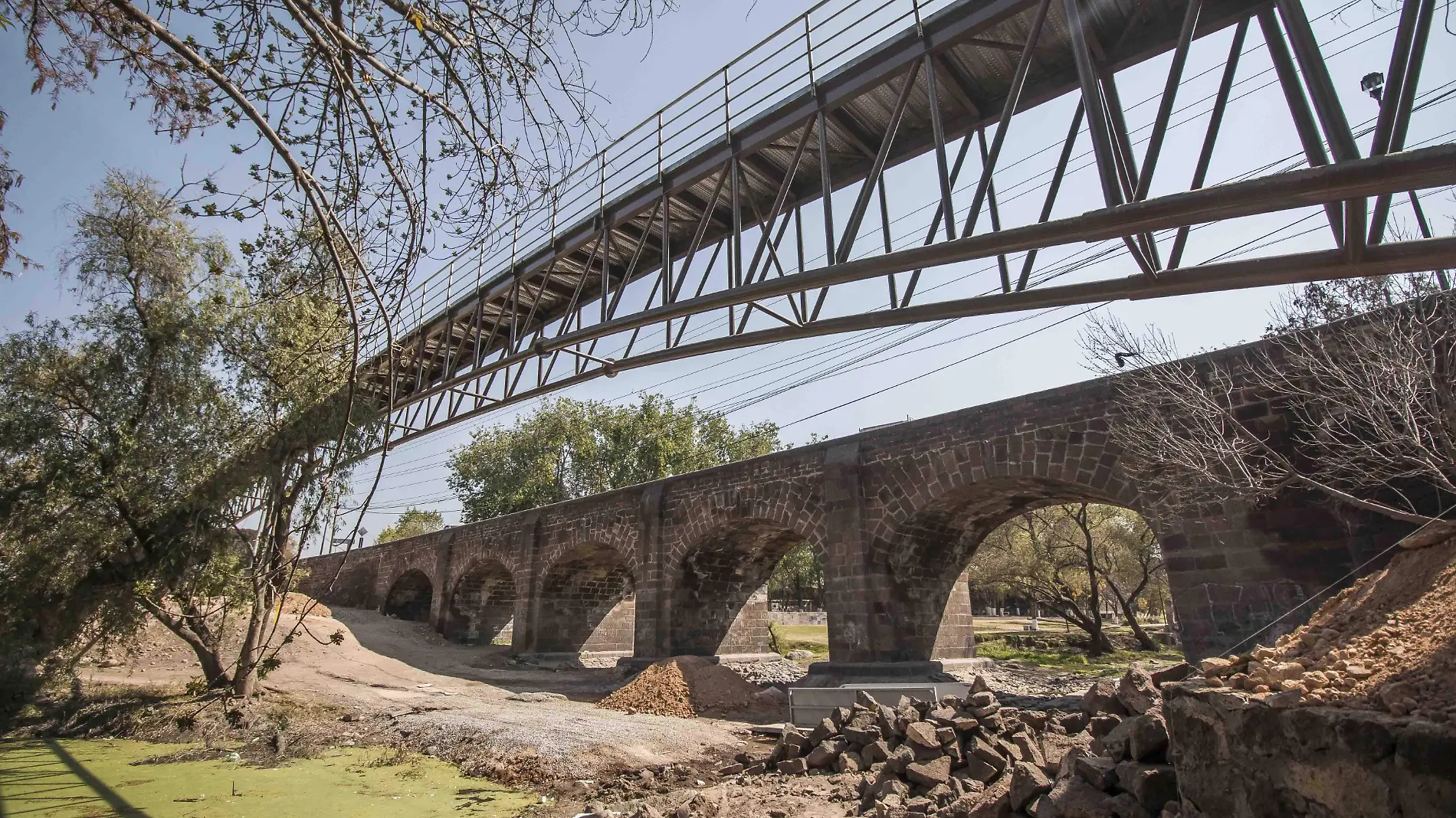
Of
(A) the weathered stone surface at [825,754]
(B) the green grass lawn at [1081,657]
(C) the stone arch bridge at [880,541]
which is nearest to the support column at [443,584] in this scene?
(C) the stone arch bridge at [880,541]

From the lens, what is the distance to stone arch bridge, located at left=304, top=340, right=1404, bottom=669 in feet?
26.7

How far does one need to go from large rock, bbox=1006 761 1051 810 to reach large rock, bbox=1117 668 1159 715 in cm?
121

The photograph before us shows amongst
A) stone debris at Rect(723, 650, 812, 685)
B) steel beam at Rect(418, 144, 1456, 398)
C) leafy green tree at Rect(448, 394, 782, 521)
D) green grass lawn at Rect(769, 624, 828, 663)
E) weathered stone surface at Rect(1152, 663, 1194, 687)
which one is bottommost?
green grass lawn at Rect(769, 624, 828, 663)

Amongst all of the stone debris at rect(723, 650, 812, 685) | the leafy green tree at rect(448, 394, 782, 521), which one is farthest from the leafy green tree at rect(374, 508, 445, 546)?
the stone debris at rect(723, 650, 812, 685)

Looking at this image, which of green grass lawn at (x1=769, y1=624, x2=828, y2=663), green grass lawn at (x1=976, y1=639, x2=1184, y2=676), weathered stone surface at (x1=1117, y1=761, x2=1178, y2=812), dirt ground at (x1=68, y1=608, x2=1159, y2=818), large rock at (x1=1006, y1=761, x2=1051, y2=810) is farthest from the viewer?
green grass lawn at (x1=769, y1=624, x2=828, y2=663)

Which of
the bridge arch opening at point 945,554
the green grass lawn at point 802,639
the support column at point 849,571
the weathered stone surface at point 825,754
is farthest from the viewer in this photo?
the green grass lawn at point 802,639

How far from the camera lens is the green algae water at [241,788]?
5.70m

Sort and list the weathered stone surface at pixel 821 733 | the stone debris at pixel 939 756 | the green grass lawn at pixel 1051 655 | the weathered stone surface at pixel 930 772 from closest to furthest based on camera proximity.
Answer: the stone debris at pixel 939 756
the weathered stone surface at pixel 930 772
the weathered stone surface at pixel 821 733
the green grass lawn at pixel 1051 655

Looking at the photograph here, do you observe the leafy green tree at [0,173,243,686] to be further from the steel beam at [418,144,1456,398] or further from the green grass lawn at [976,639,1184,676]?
the green grass lawn at [976,639,1184,676]

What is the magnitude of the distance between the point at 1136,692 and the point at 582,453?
3289cm

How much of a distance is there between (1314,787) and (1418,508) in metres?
5.79

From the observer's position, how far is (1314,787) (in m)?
3.04

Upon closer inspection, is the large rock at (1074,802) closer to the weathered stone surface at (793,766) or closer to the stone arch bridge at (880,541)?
the weathered stone surface at (793,766)

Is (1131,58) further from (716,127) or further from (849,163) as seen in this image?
(716,127)
